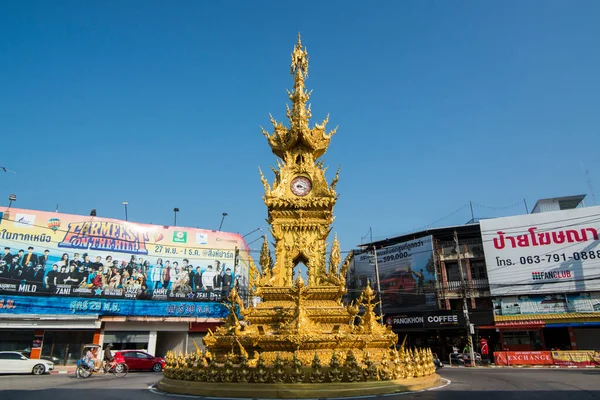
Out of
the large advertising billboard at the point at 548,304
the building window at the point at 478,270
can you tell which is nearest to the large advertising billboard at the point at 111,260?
the building window at the point at 478,270

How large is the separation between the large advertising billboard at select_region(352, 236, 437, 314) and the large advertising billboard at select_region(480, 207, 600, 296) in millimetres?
6272

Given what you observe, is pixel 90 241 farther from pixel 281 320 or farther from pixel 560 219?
pixel 560 219

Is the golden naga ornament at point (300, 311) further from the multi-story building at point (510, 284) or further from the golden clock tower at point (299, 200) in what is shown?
the multi-story building at point (510, 284)

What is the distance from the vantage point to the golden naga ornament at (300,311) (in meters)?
11.1

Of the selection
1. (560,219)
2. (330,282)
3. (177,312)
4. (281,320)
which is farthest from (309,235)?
(560,219)

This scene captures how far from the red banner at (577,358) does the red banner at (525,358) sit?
45 centimetres

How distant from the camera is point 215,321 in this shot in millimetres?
38219

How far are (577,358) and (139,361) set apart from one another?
29207mm

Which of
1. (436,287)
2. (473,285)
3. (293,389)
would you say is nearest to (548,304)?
(473,285)

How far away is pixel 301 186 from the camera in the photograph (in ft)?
58.6

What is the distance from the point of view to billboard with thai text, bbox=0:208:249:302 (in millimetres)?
32719

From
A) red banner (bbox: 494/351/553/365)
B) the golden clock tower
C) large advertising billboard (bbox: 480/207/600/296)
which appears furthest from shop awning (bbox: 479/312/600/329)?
the golden clock tower

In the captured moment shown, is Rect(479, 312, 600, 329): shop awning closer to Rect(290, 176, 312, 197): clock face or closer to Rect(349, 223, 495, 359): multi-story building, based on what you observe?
Rect(349, 223, 495, 359): multi-story building

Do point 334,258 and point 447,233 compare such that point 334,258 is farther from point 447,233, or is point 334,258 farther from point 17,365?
point 447,233
